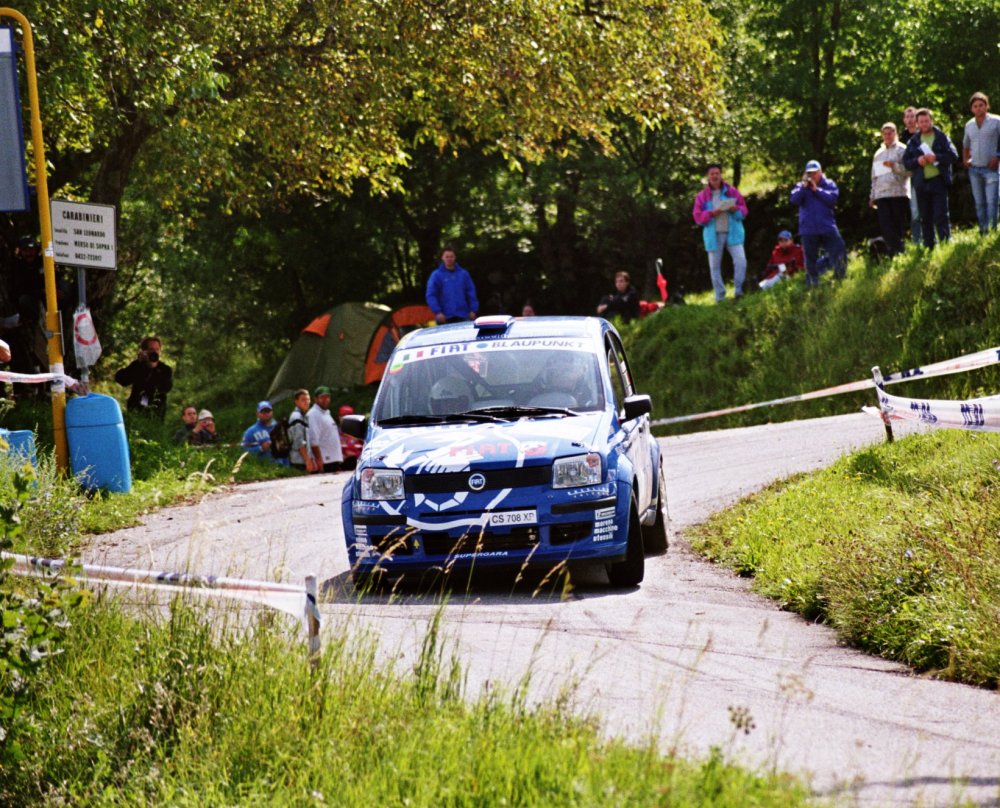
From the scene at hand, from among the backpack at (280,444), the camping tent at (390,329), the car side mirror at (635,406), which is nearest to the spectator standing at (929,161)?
the backpack at (280,444)

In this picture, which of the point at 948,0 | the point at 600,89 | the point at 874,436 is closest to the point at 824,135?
the point at 948,0

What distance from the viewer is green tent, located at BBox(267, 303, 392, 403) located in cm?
3516

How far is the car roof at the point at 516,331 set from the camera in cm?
1142

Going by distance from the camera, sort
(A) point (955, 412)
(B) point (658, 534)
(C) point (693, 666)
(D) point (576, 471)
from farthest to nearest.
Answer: (B) point (658, 534), (A) point (955, 412), (D) point (576, 471), (C) point (693, 666)

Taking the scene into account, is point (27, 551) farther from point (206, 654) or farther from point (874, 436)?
point (874, 436)

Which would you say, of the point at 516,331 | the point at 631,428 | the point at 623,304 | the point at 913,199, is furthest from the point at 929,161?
the point at 631,428

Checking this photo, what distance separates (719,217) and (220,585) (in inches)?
745

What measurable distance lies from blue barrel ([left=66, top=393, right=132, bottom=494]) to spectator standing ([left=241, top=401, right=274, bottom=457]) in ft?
16.8

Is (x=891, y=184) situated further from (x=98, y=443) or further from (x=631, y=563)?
(x=631, y=563)

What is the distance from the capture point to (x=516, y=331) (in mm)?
11500

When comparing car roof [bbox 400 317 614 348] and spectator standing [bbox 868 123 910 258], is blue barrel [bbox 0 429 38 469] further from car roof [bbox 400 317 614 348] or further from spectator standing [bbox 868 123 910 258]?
spectator standing [bbox 868 123 910 258]

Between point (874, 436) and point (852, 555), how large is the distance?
6902 millimetres

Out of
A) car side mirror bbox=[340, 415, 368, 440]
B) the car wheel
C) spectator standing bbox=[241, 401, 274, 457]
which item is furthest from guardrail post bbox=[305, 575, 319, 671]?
spectator standing bbox=[241, 401, 274, 457]

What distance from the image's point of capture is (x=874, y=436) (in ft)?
52.8
